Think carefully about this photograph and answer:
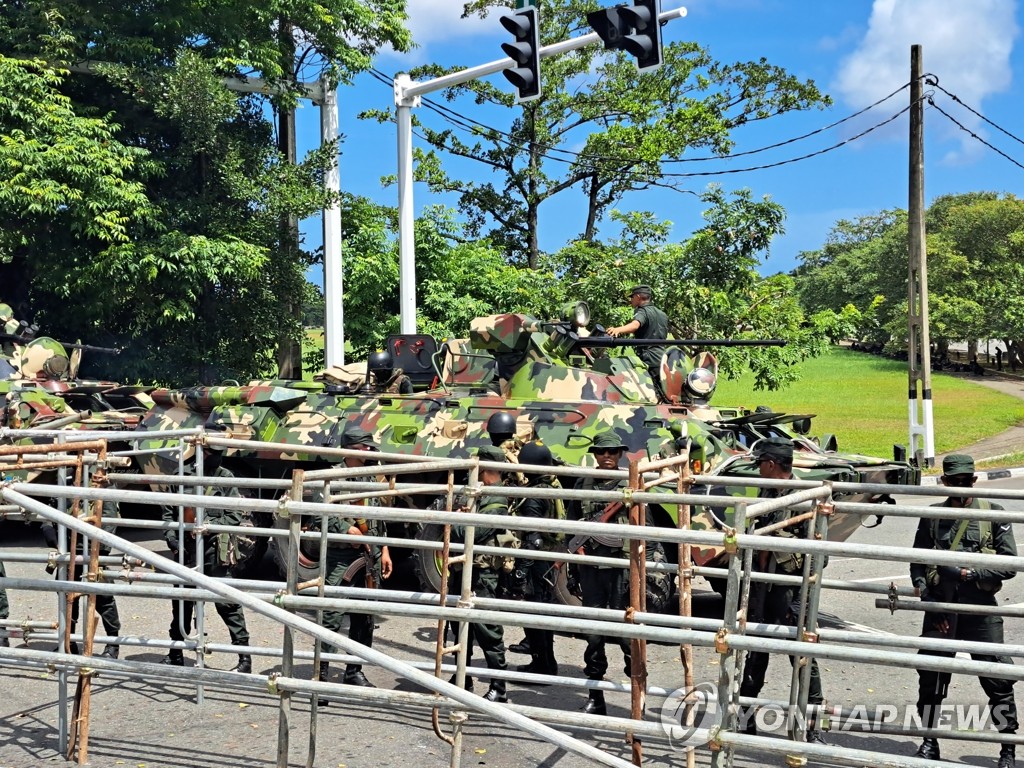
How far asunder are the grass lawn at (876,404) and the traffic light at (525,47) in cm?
1019

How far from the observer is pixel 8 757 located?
6.39m

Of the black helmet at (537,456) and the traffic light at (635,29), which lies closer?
the black helmet at (537,456)

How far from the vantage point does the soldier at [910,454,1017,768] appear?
636cm

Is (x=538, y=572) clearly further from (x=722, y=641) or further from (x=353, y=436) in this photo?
(x=722, y=641)

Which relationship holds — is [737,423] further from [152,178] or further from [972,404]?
[972,404]

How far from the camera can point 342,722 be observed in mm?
7062

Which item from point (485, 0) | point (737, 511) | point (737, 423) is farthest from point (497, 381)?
point (485, 0)

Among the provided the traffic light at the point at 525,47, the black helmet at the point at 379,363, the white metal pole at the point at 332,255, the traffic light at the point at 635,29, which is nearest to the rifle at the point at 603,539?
the black helmet at the point at 379,363

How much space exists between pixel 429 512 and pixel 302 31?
60.4 ft

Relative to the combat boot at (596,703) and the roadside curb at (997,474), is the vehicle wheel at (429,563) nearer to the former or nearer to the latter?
the combat boot at (596,703)

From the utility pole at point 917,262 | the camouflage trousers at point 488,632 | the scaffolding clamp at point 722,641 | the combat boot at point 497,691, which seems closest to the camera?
the scaffolding clamp at point 722,641
